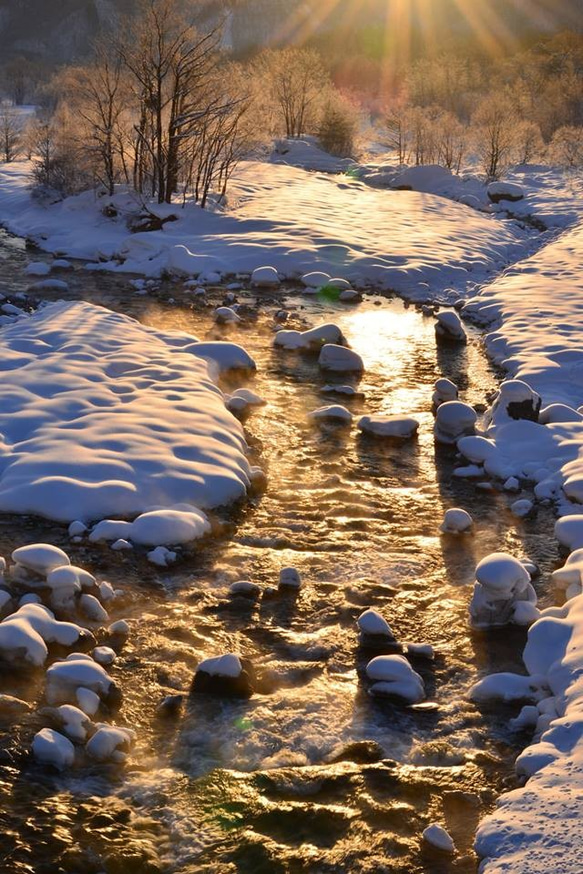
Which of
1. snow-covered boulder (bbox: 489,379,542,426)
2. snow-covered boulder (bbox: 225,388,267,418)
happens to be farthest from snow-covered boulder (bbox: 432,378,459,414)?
snow-covered boulder (bbox: 225,388,267,418)

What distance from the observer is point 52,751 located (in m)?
4.27

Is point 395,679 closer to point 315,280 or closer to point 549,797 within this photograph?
point 549,797

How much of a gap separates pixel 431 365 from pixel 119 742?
25.8ft

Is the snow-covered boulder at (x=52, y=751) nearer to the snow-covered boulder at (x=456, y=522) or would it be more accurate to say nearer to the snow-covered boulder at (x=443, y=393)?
the snow-covered boulder at (x=456, y=522)

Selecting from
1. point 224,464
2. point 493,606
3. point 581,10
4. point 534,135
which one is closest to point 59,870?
point 493,606

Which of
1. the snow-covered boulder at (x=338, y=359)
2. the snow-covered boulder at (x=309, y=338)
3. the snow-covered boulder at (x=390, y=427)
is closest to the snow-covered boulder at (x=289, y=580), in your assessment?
the snow-covered boulder at (x=390, y=427)

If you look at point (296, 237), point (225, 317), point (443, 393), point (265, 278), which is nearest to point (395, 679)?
point (443, 393)

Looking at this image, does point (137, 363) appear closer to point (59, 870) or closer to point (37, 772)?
point (37, 772)

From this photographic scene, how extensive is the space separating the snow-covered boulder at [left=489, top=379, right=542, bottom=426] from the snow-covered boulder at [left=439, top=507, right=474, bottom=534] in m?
2.27

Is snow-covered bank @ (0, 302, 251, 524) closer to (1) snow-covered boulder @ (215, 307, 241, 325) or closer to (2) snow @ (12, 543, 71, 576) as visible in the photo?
(2) snow @ (12, 543, 71, 576)

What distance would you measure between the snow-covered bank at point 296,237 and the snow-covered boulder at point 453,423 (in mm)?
6357

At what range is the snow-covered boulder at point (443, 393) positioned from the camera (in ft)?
32.2

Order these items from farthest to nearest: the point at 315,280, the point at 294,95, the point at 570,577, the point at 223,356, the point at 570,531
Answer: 1. the point at 294,95
2. the point at 315,280
3. the point at 223,356
4. the point at 570,531
5. the point at 570,577

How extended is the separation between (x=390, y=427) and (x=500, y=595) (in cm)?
343
